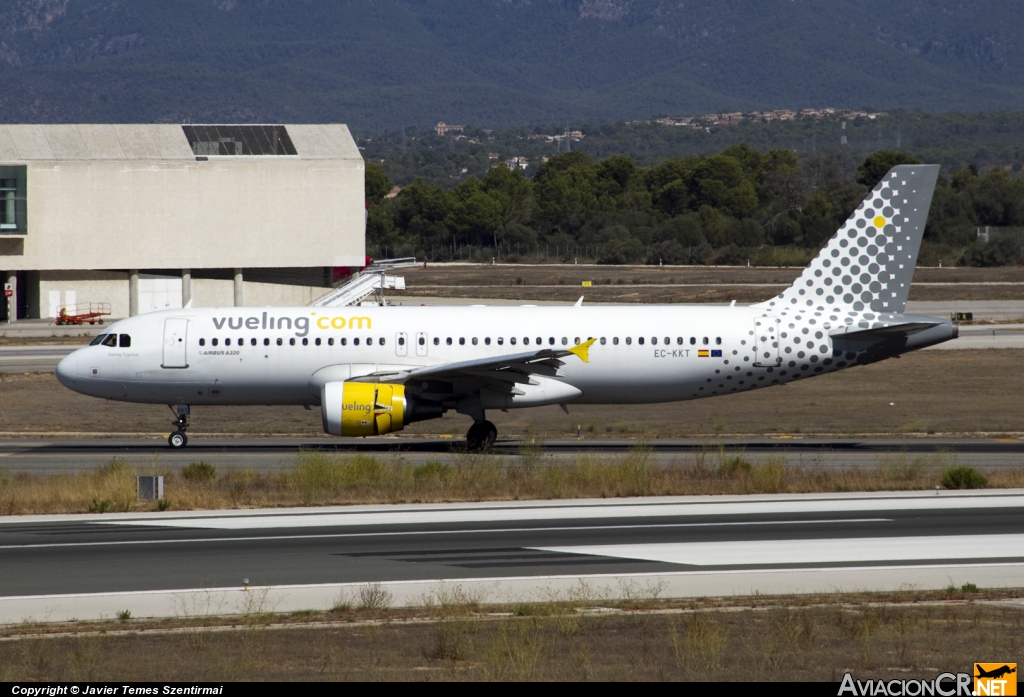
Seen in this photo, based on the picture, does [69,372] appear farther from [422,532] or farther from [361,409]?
[422,532]

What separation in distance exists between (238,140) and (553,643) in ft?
241

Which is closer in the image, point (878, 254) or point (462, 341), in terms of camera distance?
point (462, 341)

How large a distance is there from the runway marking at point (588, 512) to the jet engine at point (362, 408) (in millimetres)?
6560

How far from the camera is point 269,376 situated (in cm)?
3216

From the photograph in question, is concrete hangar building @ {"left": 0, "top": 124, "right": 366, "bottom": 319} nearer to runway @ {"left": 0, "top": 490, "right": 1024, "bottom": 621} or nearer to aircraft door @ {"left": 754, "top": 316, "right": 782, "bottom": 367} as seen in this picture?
aircraft door @ {"left": 754, "top": 316, "right": 782, "bottom": 367}

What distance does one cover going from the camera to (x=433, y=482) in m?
26.4

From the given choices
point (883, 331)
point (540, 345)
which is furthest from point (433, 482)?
point (883, 331)

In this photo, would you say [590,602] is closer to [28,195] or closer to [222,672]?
[222,672]

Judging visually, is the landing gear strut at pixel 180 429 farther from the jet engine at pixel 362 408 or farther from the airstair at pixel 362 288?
the airstair at pixel 362 288

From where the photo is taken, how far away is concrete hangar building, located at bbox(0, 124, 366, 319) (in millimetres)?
76875

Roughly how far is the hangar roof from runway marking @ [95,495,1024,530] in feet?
197

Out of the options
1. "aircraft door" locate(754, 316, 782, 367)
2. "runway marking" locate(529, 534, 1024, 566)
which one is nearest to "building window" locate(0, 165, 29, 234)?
"aircraft door" locate(754, 316, 782, 367)

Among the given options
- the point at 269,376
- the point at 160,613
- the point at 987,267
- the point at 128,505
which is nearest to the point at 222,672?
the point at 160,613

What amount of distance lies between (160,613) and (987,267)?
10964 centimetres
